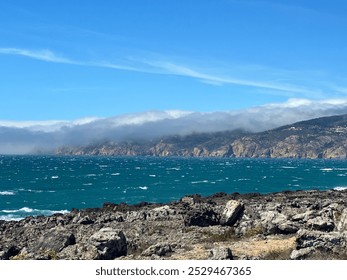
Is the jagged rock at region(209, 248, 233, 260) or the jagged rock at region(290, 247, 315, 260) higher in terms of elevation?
the jagged rock at region(209, 248, 233, 260)

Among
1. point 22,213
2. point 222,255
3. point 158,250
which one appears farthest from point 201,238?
point 22,213

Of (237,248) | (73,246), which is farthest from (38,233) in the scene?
(237,248)

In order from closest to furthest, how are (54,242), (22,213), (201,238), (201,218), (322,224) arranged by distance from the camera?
(322,224) < (54,242) < (201,238) < (201,218) < (22,213)

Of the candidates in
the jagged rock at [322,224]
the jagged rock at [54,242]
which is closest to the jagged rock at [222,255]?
the jagged rock at [322,224]

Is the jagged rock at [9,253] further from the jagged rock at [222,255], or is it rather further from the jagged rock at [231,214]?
the jagged rock at [222,255]

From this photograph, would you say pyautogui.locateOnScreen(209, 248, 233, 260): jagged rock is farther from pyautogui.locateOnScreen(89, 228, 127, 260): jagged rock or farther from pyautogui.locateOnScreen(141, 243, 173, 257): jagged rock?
pyautogui.locateOnScreen(89, 228, 127, 260): jagged rock

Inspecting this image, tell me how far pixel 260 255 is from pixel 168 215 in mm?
16335

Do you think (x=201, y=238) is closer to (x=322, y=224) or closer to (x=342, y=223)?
(x=322, y=224)

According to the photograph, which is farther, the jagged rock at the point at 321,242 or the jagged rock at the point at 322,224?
the jagged rock at the point at 322,224

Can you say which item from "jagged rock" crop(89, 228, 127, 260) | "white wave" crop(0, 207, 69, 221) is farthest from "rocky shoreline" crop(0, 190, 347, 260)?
"white wave" crop(0, 207, 69, 221)

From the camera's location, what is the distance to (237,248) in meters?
21.9

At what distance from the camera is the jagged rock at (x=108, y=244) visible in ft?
69.3

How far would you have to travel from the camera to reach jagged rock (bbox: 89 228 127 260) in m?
21.1

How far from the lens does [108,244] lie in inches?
840
